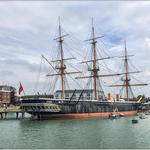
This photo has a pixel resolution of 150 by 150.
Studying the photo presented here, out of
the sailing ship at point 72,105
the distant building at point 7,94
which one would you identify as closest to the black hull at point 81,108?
the sailing ship at point 72,105

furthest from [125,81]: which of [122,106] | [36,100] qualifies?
[36,100]

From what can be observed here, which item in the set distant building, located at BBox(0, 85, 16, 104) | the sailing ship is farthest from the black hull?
distant building, located at BBox(0, 85, 16, 104)

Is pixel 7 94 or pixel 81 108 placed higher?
pixel 7 94

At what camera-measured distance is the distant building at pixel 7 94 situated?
7308 inches

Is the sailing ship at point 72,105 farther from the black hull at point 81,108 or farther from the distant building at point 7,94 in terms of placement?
the distant building at point 7,94

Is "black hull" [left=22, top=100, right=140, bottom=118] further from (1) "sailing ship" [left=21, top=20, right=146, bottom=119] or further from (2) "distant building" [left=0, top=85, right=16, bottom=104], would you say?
(2) "distant building" [left=0, top=85, right=16, bottom=104]

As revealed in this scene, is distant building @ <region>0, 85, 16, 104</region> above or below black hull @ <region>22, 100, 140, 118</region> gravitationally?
above

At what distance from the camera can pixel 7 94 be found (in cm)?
19100

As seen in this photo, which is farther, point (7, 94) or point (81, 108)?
point (7, 94)

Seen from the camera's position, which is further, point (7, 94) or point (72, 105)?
point (7, 94)

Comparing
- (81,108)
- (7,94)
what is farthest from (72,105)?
(7,94)

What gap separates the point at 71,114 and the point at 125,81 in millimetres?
51484

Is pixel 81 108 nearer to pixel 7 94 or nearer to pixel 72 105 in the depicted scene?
pixel 72 105

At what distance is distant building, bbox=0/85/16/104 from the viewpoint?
186 m
